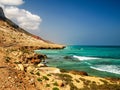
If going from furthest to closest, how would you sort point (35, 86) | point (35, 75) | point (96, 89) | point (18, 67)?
point (18, 67) < point (35, 75) < point (96, 89) < point (35, 86)

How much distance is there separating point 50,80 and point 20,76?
3.42 metres

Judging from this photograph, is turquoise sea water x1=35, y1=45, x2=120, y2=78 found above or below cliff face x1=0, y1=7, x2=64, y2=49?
below

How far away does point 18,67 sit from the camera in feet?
89.9

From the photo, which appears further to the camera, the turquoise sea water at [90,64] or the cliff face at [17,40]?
the cliff face at [17,40]

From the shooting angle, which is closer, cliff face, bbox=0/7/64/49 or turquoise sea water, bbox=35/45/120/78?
turquoise sea water, bbox=35/45/120/78

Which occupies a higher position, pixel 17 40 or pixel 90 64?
pixel 17 40

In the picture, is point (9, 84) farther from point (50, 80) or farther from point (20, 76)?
point (50, 80)

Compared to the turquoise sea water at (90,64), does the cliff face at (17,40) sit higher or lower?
higher

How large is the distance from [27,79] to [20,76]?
106 cm

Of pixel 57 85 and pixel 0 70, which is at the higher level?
pixel 0 70

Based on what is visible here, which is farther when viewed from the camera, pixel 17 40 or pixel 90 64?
pixel 17 40

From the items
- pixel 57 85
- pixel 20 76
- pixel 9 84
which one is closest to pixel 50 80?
pixel 57 85

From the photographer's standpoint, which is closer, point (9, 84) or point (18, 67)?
point (9, 84)

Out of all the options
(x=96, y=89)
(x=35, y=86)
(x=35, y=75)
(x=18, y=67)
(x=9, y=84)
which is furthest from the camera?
(x=18, y=67)
